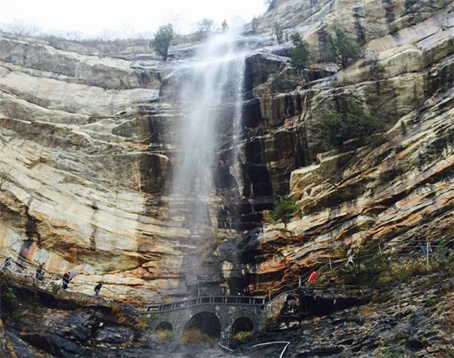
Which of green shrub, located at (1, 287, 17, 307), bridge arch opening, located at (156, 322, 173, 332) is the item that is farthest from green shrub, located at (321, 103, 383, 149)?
green shrub, located at (1, 287, 17, 307)

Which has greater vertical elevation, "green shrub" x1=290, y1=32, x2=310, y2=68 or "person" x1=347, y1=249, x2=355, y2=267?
"green shrub" x1=290, y1=32, x2=310, y2=68

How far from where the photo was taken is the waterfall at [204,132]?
2812 cm

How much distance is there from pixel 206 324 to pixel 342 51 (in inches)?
773

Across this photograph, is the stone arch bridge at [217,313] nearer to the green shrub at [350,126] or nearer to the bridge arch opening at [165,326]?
the bridge arch opening at [165,326]

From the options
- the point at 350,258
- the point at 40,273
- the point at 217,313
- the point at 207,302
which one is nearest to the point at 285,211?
the point at 350,258

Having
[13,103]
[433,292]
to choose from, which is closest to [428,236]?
[433,292]

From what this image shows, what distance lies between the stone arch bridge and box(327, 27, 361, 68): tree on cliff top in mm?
17596

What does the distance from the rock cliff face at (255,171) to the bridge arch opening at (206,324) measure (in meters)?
1.57

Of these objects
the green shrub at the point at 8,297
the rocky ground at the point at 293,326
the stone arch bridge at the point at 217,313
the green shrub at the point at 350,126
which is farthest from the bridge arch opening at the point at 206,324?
the green shrub at the point at 350,126

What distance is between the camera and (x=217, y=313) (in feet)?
72.6

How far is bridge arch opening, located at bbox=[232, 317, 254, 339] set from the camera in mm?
21750

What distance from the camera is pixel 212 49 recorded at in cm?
4472

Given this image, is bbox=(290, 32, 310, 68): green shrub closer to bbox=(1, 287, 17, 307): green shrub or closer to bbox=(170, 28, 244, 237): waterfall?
bbox=(170, 28, 244, 237): waterfall

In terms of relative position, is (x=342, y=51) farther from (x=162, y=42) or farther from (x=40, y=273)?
(x=40, y=273)
